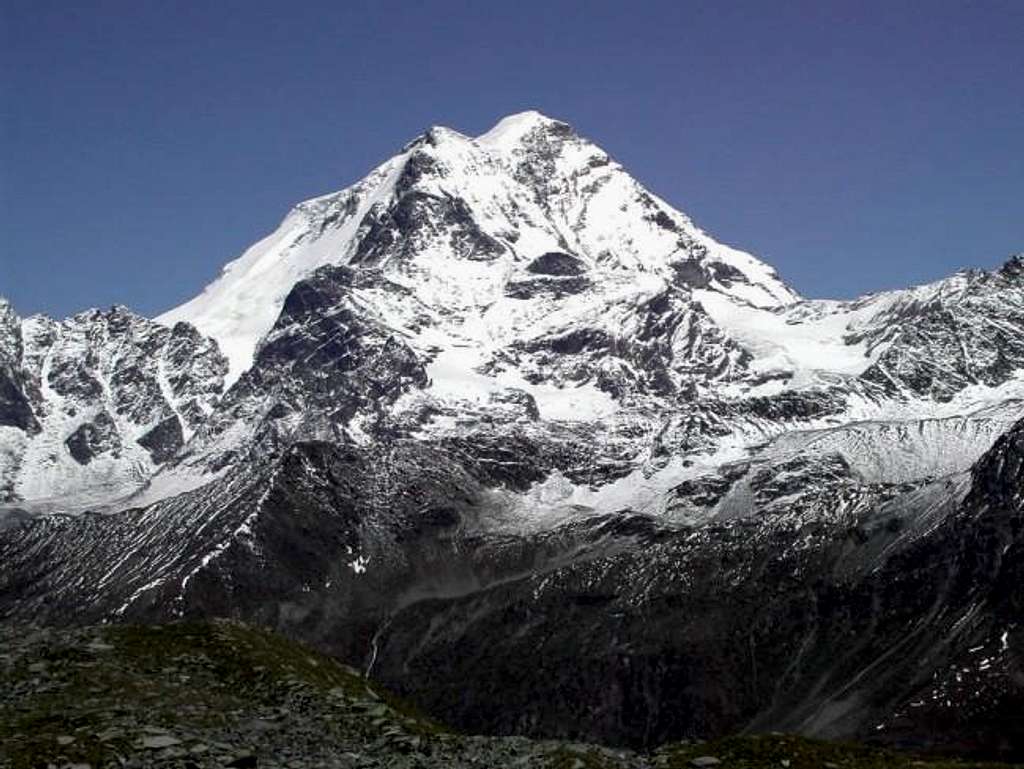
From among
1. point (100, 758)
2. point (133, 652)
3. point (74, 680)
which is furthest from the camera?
point (133, 652)

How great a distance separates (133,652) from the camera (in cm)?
6159

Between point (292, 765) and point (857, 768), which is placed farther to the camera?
point (857, 768)

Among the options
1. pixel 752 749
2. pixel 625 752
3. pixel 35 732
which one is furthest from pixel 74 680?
pixel 752 749

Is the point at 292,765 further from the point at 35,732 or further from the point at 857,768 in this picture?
the point at 857,768

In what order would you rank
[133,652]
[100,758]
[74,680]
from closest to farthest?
Result: [100,758] < [74,680] < [133,652]

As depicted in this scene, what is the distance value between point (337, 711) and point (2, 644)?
621 inches

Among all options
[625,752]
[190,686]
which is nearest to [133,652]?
[190,686]

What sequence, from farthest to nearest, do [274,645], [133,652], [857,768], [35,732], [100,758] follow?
1. [274,645]
2. [133,652]
3. [857,768]
4. [35,732]
5. [100,758]

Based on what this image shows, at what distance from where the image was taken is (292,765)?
1831 inches

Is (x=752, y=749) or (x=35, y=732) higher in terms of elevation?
(x=35, y=732)

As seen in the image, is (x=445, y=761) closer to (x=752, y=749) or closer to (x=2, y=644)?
(x=752, y=749)

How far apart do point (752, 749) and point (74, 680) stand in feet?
80.7

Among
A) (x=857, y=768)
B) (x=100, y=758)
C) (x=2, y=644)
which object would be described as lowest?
(x=857, y=768)

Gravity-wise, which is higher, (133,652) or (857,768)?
(133,652)
